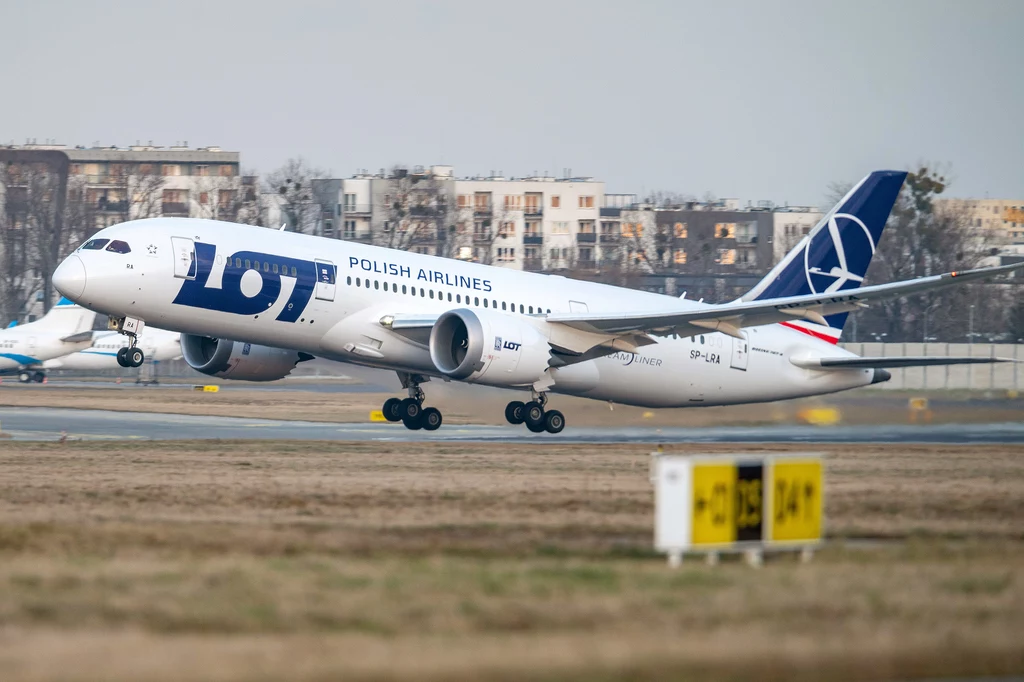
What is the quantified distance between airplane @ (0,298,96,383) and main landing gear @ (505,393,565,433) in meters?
44.9

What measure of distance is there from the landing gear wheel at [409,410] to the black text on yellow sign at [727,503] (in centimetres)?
2409

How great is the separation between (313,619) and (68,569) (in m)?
3.44

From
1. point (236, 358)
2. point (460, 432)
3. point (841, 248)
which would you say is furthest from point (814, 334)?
point (236, 358)

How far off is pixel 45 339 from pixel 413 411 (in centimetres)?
4361

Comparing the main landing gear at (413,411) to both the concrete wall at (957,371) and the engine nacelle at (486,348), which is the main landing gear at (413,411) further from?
the concrete wall at (957,371)

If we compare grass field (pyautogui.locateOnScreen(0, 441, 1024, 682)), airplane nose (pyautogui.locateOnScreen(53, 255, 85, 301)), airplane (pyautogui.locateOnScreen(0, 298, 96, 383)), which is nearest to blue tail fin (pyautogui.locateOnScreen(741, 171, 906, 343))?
grass field (pyautogui.locateOnScreen(0, 441, 1024, 682))

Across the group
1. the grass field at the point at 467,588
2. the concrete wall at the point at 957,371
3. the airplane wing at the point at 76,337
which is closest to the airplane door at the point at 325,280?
the grass field at the point at 467,588

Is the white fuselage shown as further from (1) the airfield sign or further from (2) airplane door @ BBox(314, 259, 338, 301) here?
(1) the airfield sign

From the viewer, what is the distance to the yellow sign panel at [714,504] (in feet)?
42.0

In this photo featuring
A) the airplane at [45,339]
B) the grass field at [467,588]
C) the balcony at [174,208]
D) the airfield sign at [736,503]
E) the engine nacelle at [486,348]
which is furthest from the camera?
the balcony at [174,208]

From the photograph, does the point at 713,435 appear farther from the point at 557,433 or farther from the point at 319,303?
the point at 319,303

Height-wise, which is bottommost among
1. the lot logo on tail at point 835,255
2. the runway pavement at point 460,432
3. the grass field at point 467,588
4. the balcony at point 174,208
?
the runway pavement at point 460,432

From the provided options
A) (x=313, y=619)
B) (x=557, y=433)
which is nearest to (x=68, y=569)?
(x=313, y=619)

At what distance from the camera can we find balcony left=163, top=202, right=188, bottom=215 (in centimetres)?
14250
